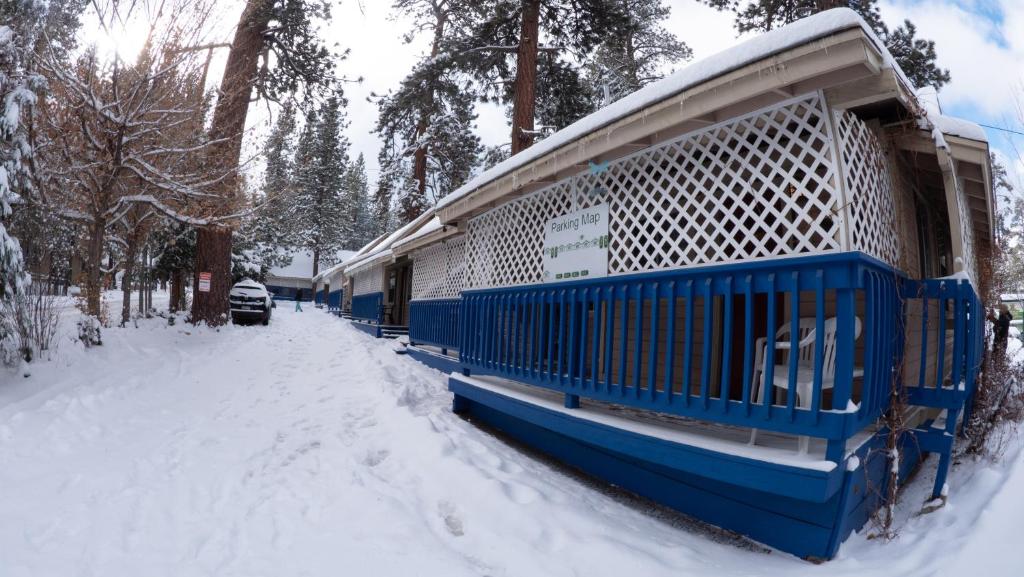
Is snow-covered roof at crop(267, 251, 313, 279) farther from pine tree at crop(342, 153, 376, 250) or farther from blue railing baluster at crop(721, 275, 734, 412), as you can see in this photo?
blue railing baluster at crop(721, 275, 734, 412)

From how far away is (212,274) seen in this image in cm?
1140

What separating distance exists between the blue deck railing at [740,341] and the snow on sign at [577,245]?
223 mm

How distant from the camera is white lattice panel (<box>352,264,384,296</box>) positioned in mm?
15961

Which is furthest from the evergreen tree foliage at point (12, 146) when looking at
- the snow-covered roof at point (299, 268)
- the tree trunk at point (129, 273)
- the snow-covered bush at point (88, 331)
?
the snow-covered roof at point (299, 268)

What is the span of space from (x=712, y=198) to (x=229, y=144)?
10327 millimetres

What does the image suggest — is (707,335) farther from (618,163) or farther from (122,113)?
(122,113)

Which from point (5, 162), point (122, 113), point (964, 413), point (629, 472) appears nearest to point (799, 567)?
point (629, 472)

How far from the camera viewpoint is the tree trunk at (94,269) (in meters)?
7.06

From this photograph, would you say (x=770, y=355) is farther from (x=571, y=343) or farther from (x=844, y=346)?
(x=571, y=343)

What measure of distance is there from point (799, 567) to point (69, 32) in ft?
36.1

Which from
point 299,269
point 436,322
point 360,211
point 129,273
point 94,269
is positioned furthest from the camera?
point 360,211

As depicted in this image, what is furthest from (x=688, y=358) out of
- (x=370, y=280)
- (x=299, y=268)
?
(x=299, y=268)

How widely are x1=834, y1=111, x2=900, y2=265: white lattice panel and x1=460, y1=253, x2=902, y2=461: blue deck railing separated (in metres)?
0.20

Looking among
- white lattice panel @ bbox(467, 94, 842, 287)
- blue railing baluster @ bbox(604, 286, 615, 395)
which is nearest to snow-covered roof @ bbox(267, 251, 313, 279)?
white lattice panel @ bbox(467, 94, 842, 287)
